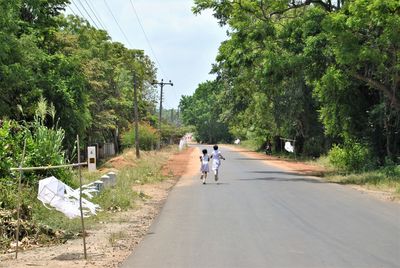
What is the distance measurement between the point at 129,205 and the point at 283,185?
7865 millimetres

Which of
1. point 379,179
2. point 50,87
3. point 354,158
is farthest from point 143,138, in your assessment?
point 379,179

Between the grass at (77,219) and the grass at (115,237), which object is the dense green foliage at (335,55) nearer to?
the grass at (77,219)

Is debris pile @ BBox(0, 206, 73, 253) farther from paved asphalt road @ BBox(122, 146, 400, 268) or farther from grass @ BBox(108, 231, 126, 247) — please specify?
paved asphalt road @ BBox(122, 146, 400, 268)

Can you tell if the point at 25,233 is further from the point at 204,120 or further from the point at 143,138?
the point at 204,120

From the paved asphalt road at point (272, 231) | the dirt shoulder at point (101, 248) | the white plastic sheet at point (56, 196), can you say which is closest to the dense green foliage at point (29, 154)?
the white plastic sheet at point (56, 196)

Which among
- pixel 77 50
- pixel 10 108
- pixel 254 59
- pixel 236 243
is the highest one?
pixel 77 50

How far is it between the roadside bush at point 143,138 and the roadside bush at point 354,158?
28.2 meters

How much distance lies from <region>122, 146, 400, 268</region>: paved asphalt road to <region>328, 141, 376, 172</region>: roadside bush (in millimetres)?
10046

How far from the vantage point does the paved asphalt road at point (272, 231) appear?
8.63 m

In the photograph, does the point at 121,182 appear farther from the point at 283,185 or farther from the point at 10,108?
the point at 10,108

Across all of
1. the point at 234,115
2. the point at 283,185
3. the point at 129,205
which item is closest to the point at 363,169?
the point at 283,185

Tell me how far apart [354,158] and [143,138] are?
33.0 meters

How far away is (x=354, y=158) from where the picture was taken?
29.9 metres

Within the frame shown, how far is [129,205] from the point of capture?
16125 mm
